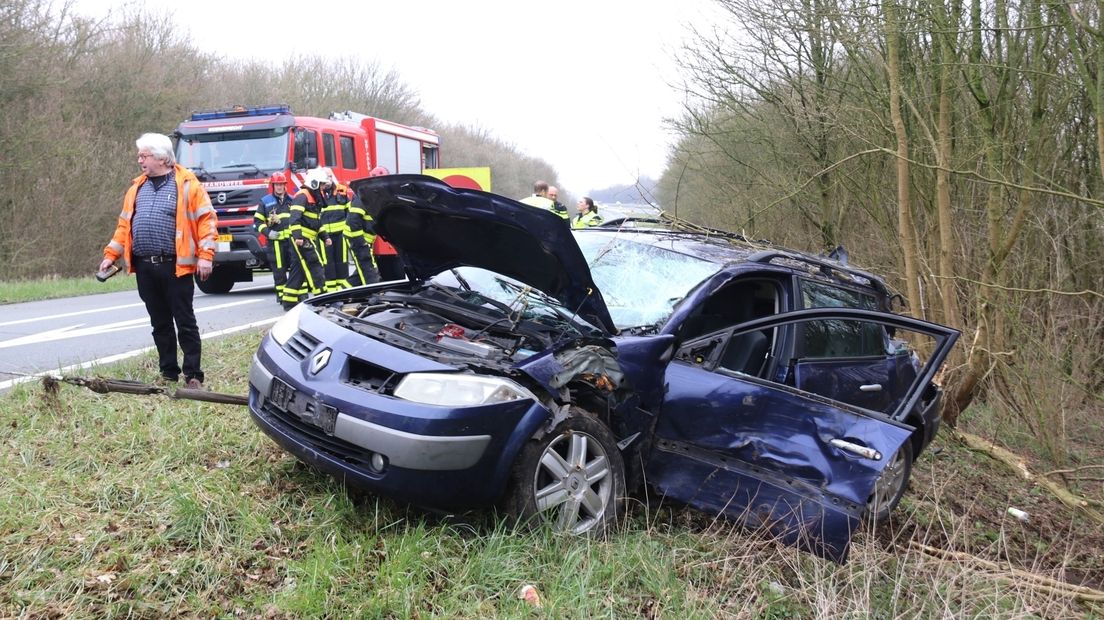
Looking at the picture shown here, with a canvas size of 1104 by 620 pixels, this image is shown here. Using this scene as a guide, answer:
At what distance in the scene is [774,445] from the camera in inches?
137

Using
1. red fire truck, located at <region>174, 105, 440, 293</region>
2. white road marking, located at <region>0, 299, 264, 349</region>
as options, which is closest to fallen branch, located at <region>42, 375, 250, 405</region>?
white road marking, located at <region>0, 299, 264, 349</region>

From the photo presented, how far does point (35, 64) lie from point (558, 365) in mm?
17562

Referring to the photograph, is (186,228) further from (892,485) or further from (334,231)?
(892,485)

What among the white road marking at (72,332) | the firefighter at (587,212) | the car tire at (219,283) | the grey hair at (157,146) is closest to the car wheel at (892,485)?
the grey hair at (157,146)

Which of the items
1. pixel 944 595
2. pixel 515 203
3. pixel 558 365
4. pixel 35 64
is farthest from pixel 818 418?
pixel 35 64

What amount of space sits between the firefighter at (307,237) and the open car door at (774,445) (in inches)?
227

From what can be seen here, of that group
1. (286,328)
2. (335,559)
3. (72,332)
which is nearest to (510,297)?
(286,328)

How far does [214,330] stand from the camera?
8172mm

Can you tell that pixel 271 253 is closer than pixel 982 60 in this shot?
No

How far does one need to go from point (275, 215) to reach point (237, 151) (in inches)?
128

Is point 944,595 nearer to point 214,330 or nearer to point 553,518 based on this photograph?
point 553,518

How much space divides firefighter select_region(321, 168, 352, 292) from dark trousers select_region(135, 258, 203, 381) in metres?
3.21

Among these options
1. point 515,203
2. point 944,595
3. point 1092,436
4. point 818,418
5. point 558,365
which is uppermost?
point 515,203

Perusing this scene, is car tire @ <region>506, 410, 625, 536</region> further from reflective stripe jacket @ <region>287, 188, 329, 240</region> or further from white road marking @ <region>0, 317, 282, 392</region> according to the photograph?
reflective stripe jacket @ <region>287, 188, 329, 240</region>
